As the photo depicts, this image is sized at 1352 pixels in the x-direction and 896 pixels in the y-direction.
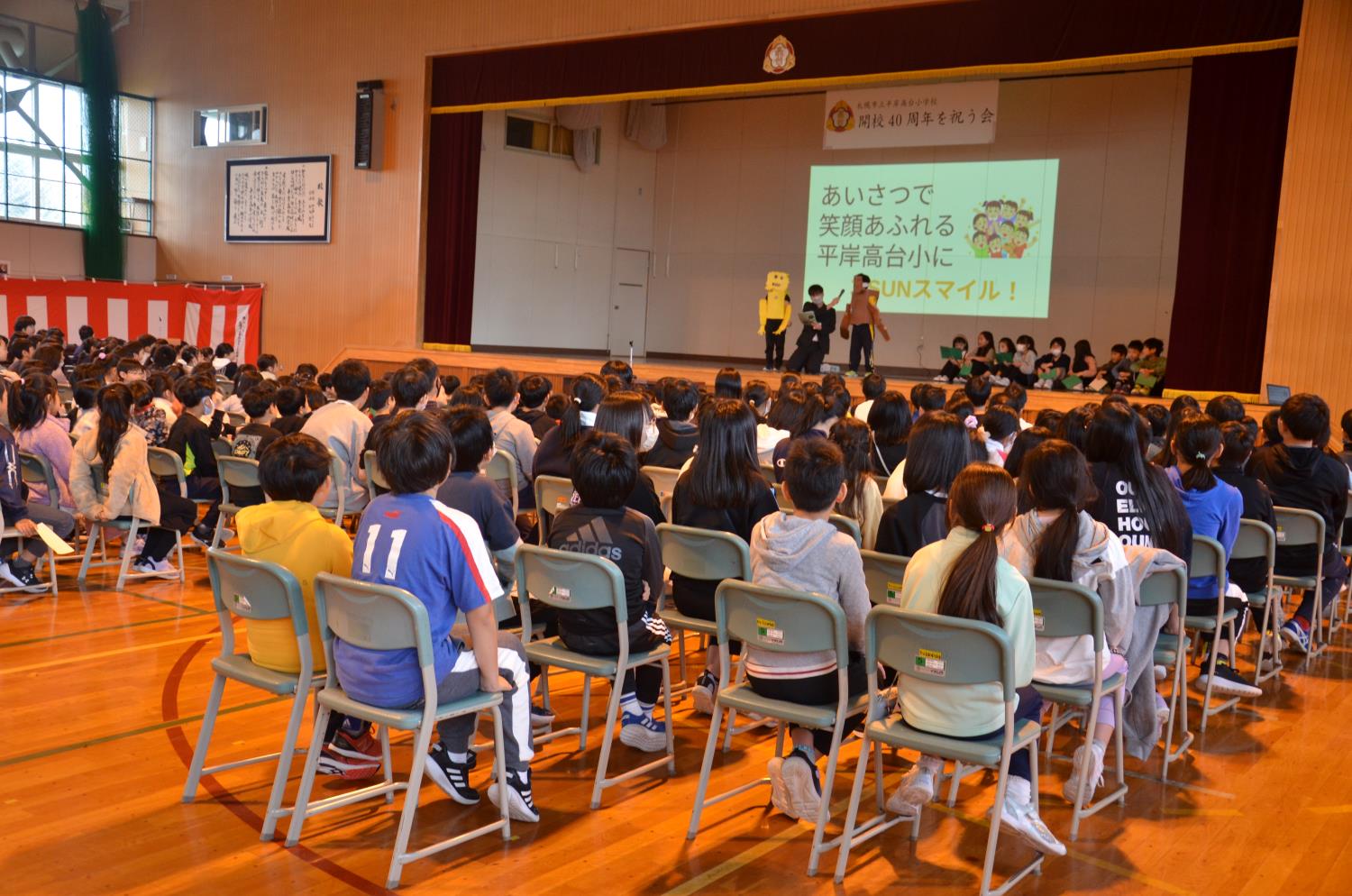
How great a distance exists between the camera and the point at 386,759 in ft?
11.9

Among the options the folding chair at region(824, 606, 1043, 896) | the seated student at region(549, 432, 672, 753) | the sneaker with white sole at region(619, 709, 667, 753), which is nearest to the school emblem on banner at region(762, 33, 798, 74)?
the seated student at region(549, 432, 672, 753)

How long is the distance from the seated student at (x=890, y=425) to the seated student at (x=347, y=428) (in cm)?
278

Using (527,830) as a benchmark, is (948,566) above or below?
above

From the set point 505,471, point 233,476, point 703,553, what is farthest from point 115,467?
point 703,553

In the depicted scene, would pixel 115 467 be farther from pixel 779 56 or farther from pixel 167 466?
pixel 779 56

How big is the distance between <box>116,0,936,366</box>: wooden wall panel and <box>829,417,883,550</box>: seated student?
30.8 ft

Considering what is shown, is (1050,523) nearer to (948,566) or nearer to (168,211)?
(948,566)

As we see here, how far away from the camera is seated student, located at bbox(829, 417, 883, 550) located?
423 cm

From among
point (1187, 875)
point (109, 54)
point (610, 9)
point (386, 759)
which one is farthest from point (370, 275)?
point (1187, 875)

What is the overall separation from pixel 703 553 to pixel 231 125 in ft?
53.1

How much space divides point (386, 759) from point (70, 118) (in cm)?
1890

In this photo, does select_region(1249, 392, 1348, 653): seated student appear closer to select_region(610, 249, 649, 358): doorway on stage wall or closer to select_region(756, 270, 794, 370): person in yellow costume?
select_region(756, 270, 794, 370): person in yellow costume

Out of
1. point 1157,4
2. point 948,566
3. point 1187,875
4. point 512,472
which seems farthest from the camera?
point 1157,4

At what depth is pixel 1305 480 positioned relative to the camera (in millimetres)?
5605
